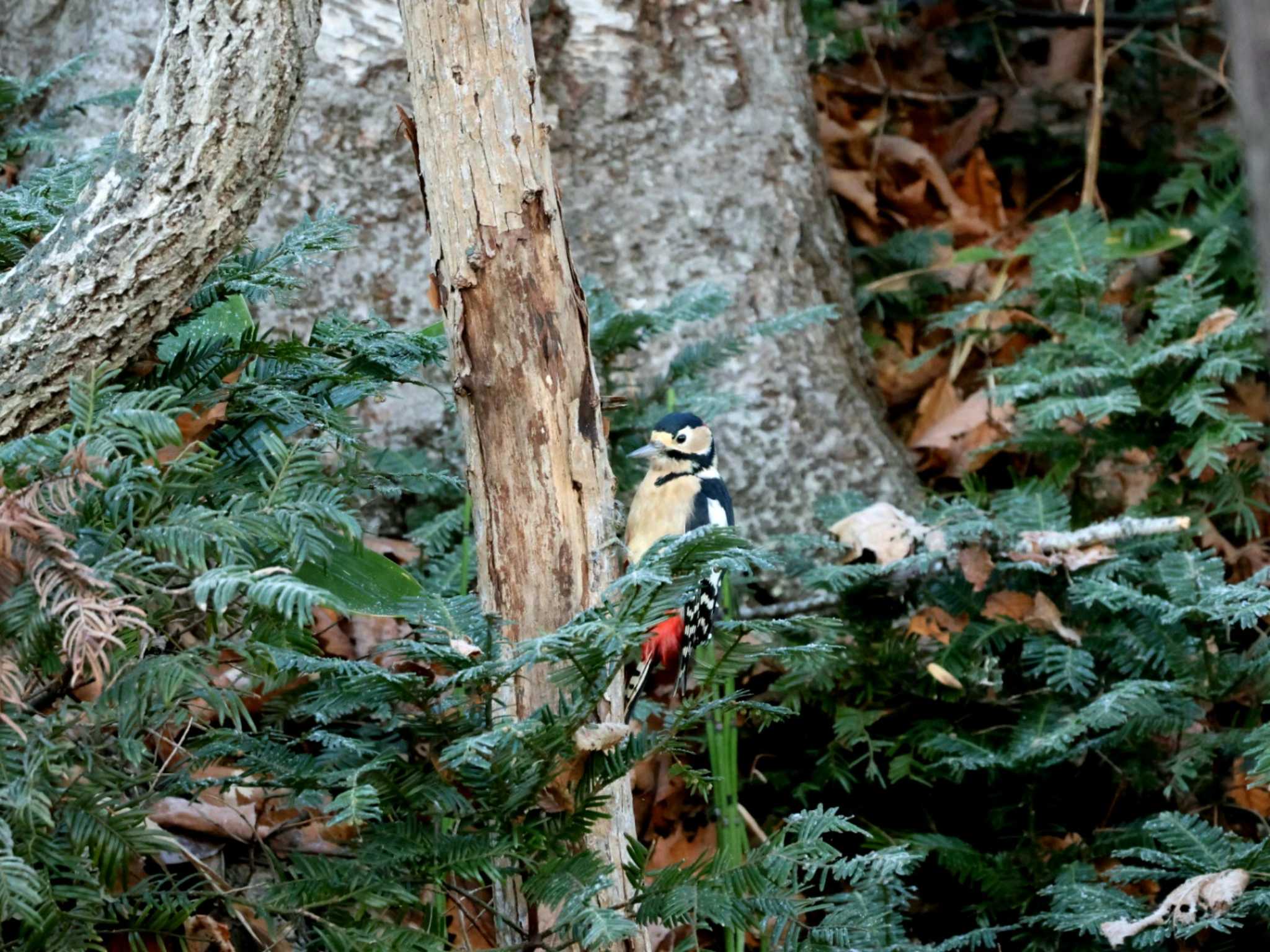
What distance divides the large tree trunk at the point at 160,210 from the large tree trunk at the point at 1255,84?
1638 millimetres

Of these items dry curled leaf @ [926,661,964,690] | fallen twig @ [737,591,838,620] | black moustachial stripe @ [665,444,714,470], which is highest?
black moustachial stripe @ [665,444,714,470]

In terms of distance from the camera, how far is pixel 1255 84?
0.80 m

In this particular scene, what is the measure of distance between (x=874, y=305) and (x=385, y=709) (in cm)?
344

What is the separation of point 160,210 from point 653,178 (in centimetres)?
245

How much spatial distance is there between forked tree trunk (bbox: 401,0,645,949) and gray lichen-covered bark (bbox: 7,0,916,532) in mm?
1725

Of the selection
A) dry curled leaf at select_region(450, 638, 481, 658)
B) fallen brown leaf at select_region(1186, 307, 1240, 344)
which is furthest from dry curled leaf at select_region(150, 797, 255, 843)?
A: fallen brown leaf at select_region(1186, 307, 1240, 344)

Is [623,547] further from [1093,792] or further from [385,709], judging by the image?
[1093,792]

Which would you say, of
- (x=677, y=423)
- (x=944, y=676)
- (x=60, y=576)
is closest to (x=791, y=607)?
(x=944, y=676)

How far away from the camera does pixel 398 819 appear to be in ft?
6.77

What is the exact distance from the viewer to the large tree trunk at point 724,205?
14.0ft

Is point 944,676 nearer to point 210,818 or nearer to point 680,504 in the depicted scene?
point 680,504

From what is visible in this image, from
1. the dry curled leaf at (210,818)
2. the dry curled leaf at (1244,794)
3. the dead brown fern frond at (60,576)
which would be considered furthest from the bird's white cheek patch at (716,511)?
the dead brown fern frond at (60,576)

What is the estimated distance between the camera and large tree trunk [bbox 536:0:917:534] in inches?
168

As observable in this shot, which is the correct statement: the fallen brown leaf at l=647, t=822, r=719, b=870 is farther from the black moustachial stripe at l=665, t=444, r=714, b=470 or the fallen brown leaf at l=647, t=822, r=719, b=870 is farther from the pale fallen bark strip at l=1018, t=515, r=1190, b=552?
the pale fallen bark strip at l=1018, t=515, r=1190, b=552
